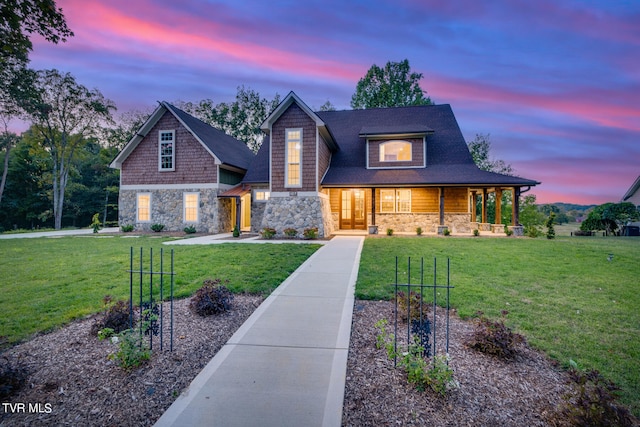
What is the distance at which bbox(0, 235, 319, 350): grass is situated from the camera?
465 cm

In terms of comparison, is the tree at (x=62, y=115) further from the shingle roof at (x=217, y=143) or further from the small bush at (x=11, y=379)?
the small bush at (x=11, y=379)

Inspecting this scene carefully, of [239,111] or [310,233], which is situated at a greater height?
[239,111]

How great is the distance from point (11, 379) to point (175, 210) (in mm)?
16304

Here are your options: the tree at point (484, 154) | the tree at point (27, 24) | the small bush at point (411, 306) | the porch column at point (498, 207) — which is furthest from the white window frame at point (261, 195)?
the tree at point (484, 154)

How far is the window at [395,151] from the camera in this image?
1729 cm

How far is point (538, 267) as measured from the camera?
7.84m

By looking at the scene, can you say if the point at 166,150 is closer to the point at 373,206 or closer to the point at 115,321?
the point at 373,206

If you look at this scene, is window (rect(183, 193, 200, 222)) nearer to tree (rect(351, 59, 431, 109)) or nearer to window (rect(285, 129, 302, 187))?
window (rect(285, 129, 302, 187))

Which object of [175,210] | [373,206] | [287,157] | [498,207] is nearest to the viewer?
[287,157]

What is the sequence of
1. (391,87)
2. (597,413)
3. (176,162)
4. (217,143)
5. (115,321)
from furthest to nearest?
1. (391,87)
2. (217,143)
3. (176,162)
4. (115,321)
5. (597,413)

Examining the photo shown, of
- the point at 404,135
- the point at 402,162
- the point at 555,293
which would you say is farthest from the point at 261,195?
the point at 555,293

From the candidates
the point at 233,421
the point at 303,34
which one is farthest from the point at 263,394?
the point at 303,34

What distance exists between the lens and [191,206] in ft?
58.2

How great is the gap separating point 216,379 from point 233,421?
0.65 m
